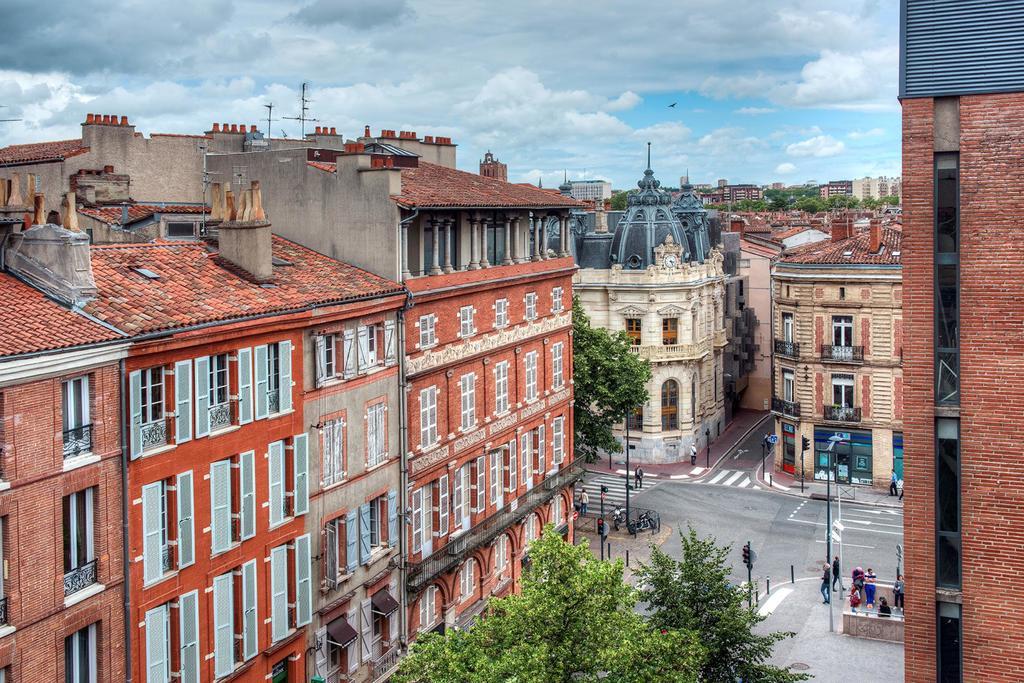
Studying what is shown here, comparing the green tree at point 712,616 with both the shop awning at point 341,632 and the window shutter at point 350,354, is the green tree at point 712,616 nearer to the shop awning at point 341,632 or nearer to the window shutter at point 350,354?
the shop awning at point 341,632

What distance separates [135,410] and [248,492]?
16.1 feet

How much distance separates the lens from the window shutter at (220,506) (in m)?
26.2

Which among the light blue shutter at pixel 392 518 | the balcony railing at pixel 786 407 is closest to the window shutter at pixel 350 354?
the light blue shutter at pixel 392 518

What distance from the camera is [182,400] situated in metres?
25.0

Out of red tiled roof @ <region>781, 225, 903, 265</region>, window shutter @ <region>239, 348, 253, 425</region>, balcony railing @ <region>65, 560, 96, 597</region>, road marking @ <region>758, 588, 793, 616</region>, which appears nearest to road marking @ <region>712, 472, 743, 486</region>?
red tiled roof @ <region>781, 225, 903, 265</region>

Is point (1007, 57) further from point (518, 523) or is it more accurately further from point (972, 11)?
point (518, 523)

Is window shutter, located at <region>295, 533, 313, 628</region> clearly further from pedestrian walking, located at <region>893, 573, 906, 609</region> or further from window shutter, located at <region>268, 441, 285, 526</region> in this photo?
pedestrian walking, located at <region>893, 573, 906, 609</region>

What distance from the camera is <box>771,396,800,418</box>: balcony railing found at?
68.5m

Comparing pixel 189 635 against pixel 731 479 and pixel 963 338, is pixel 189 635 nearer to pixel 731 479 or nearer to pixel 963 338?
pixel 963 338

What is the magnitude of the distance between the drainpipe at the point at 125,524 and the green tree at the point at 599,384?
36.2 meters

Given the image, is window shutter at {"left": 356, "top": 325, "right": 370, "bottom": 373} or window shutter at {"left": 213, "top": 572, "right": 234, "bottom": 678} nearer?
window shutter at {"left": 213, "top": 572, "right": 234, "bottom": 678}

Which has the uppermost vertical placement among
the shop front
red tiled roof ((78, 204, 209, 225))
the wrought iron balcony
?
red tiled roof ((78, 204, 209, 225))

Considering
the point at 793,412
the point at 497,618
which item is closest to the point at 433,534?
the point at 497,618

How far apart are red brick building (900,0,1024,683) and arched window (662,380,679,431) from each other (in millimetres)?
53795
